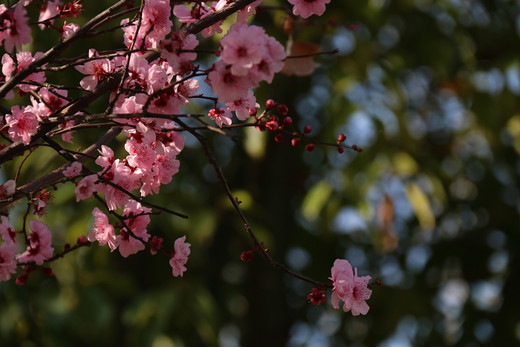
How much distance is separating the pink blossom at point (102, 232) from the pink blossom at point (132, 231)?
1 centimetres

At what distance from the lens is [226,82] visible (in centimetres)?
95

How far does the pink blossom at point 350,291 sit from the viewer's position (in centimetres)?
114

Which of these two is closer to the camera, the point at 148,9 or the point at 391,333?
the point at 148,9

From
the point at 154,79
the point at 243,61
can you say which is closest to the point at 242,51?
the point at 243,61

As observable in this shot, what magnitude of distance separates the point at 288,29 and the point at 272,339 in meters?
2.32

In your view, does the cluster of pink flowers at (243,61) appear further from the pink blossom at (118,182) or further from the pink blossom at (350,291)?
the pink blossom at (350,291)

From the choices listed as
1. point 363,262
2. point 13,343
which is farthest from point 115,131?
point 363,262

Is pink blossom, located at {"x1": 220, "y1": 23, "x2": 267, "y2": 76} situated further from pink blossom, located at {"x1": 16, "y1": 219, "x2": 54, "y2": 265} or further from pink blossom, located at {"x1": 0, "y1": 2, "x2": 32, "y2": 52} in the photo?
pink blossom, located at {"x1": 16, "y1": 219, "x2": 54, "y2": 265}

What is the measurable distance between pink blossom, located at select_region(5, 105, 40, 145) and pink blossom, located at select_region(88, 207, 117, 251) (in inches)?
8.4

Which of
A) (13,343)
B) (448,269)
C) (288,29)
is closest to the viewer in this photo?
(288,29)

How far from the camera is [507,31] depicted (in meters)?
4.67

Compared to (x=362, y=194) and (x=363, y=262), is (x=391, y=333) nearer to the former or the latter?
(x=363, y=262)

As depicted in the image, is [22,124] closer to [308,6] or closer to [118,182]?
[118,182]

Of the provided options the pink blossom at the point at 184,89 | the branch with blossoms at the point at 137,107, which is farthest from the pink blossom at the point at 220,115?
the pink blossom at the point at 184,89
